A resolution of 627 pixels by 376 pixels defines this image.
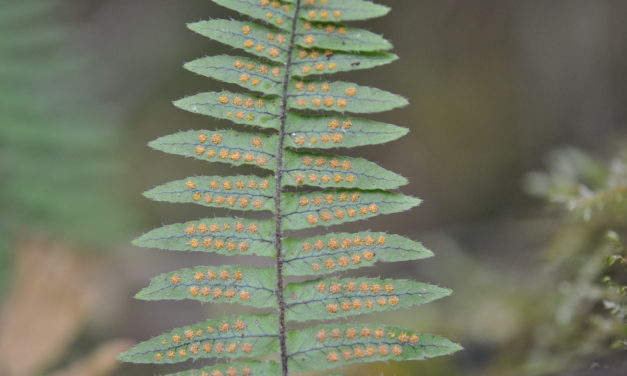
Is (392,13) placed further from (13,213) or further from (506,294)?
(13,213)

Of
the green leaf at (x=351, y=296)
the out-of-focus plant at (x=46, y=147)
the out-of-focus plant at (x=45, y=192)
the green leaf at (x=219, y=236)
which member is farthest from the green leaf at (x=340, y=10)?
the out-of-focus plant at (x=46, y=147)

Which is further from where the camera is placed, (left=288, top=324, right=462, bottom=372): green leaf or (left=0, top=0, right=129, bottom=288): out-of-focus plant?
(left=0, top=0, right=129, bottom=288): out-of-focus plant

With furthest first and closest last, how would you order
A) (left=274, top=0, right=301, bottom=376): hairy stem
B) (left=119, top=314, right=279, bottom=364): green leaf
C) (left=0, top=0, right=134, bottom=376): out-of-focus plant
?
(left=0, top=0, right=134, bottom=376): out-of-focus plant < (left=274, top=0, right=301, bottom=376): hairy stem < (left=119, top=314, right=279, bottom=364): green leaf

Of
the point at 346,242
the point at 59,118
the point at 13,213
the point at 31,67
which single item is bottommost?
the point at 346,242

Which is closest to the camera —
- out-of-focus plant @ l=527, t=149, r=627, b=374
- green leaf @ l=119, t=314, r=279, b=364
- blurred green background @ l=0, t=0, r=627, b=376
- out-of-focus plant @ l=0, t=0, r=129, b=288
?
green leaf @ l=119, t=314, r=279, b=364

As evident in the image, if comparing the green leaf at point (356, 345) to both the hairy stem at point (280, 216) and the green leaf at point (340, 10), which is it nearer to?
the hairy stem at point (280, 216)

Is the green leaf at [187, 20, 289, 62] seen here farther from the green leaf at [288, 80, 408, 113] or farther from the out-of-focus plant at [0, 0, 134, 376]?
the out-of-focus plant at [0, 0, 134, 376]

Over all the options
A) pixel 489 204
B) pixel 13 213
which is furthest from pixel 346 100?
pixel 489 204

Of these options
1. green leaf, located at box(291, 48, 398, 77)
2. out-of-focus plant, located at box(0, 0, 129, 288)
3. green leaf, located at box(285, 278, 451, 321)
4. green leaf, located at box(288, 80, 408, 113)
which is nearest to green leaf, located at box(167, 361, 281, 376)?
Result: green leaf, located at box(285, 278, 451, 321)
